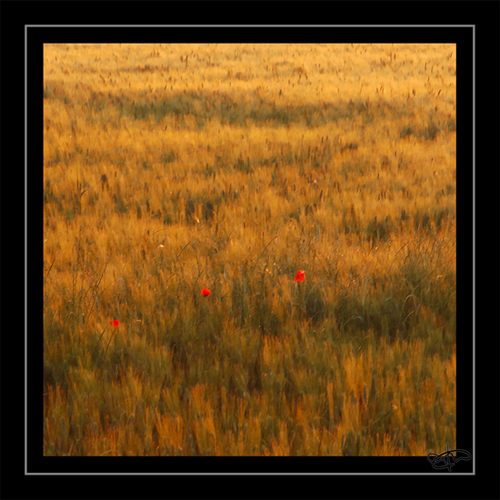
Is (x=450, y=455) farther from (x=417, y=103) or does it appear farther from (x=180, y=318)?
(x=417, y=103)

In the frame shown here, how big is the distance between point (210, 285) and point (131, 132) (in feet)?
18.3

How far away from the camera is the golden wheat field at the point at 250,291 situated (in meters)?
2.04

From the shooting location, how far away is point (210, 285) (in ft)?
10.2

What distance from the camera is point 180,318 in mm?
2791

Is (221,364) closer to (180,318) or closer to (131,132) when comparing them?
(180,318)

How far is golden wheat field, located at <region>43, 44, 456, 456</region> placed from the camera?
6.69ft

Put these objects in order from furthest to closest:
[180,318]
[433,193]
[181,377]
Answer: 1. [433,193]
2. [180,318]
3. [181,377]

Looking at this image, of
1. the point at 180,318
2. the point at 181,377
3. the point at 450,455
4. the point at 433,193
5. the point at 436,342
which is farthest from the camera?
the point at 433,193

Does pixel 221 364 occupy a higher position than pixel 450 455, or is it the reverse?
pixel 221 364

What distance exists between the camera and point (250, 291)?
3.04m

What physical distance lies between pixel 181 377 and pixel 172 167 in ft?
14.5

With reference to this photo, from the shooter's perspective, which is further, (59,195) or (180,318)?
(59,195)
